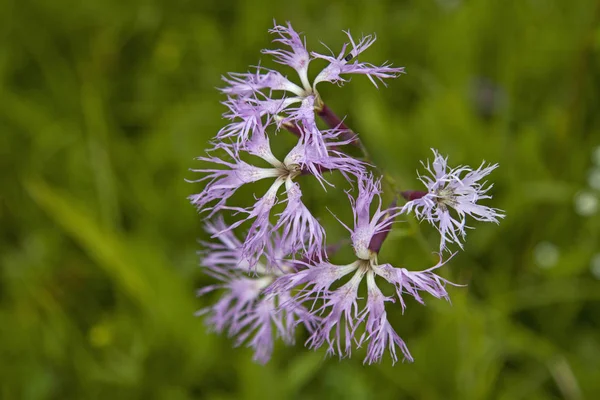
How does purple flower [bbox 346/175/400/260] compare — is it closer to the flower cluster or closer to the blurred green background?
the flower cluster

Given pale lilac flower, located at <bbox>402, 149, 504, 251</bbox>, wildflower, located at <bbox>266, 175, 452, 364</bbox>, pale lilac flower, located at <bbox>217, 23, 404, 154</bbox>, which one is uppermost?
pale lilac flower, located at <bbox>217, 23, 404, 154</bbox>

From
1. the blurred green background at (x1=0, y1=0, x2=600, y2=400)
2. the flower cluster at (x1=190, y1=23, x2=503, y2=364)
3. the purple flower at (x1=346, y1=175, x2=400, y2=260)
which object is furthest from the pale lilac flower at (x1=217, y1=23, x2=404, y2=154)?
the blurred green background at (x1=0, y1=0, x2=600, y2=400)

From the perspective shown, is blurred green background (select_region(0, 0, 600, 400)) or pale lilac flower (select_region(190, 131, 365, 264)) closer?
pale lilac flower (select_region(190, 131, 365, 264))

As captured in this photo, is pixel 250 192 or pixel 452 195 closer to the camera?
pixel 452 195

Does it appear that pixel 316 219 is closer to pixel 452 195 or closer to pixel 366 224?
pixel 366 224

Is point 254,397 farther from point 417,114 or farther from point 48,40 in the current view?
point 48,40

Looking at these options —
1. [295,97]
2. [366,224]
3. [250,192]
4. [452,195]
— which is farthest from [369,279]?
[250,192]

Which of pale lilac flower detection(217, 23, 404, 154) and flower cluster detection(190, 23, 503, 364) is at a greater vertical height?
pale lilac flower detection(217, 23, 404, 154)

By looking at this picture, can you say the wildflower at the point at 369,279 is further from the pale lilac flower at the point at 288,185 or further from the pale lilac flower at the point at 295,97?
the pale lilac flower at the point at 295,97

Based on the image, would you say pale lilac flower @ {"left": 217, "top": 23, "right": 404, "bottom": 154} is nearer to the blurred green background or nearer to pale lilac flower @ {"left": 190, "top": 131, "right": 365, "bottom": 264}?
pale lilac flower @ {"left": 190, "top": 131, "right": 365, "bottom": 264}
